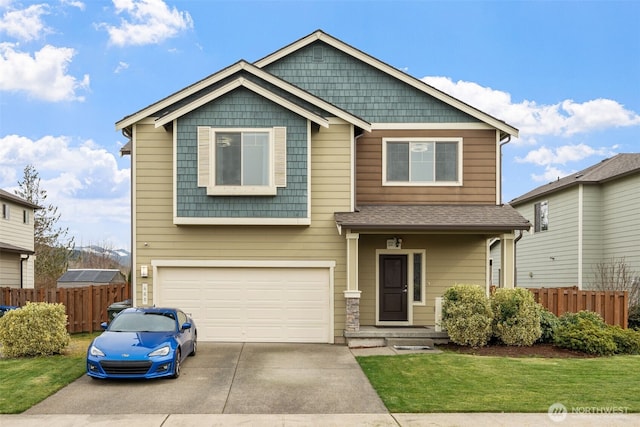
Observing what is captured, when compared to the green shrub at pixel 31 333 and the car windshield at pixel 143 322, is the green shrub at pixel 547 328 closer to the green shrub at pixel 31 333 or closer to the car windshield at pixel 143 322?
the car windshield at pixel 143 322

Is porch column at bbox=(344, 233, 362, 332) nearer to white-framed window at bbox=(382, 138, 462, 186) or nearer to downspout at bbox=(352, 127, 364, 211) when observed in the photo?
downspout at bbox=(352, 127, 364, 211)

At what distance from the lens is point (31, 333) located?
12.3m

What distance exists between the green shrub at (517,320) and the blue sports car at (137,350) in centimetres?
747

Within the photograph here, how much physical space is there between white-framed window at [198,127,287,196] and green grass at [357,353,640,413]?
5245mm

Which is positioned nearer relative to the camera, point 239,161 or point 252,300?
point 239,161

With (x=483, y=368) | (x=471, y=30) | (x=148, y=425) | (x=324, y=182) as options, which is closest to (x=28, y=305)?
(x=148, y=425)

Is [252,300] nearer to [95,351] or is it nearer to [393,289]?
[393,289]

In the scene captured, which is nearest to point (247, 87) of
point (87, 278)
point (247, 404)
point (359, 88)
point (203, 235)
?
point (359, 88)

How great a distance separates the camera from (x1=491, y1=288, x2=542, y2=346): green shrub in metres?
13.6

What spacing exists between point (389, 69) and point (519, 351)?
28.9ft

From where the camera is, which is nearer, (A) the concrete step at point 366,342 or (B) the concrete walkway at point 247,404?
(B) the concrete walkway at point 247,404

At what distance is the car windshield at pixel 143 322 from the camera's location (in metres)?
11.2

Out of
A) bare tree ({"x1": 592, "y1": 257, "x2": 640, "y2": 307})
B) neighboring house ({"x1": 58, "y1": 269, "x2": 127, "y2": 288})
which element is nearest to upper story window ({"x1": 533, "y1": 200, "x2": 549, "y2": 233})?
bare tree ({"x1": 592, "y1": 257, "x2": 640, "y2": 307})

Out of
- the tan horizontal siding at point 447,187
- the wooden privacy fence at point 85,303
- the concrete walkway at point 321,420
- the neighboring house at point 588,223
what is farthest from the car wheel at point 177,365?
the neighboring house at point 588,223
